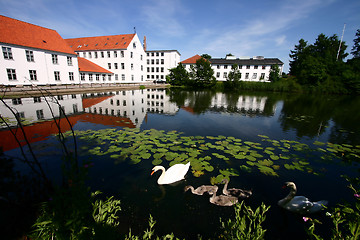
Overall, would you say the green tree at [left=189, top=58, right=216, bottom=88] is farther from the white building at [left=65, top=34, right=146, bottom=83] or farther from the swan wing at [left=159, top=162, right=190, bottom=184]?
the swan wing at [left=159, top=162, right=190, bottom=184]

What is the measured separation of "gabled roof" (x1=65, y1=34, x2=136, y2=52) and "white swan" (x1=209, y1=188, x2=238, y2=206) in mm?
46475

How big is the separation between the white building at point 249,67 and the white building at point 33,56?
1644 inches

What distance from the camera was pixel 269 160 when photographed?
22.6ft

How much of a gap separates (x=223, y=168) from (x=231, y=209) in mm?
1913

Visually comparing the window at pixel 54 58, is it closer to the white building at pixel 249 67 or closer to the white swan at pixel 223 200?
the white swan at pixel 223 200

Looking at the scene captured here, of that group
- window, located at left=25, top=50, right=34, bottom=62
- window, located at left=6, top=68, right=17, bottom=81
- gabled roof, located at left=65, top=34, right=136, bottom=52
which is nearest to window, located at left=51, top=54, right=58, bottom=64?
window, located at left=25, top=50, right=34, bottom=62

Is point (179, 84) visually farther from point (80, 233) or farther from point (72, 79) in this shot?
point (80, 233)

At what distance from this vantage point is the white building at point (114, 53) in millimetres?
43188

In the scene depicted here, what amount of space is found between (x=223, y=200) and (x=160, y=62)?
215 feet

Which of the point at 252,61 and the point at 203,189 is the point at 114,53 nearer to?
the point at 203,189

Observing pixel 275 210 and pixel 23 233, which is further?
pixel 275 210

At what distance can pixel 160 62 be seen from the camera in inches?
2525

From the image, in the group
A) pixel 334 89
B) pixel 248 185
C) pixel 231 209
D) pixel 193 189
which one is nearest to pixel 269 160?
pixel 248 185

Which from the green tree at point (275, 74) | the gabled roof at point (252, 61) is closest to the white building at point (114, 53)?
the gabled roof at point (252, 61)
